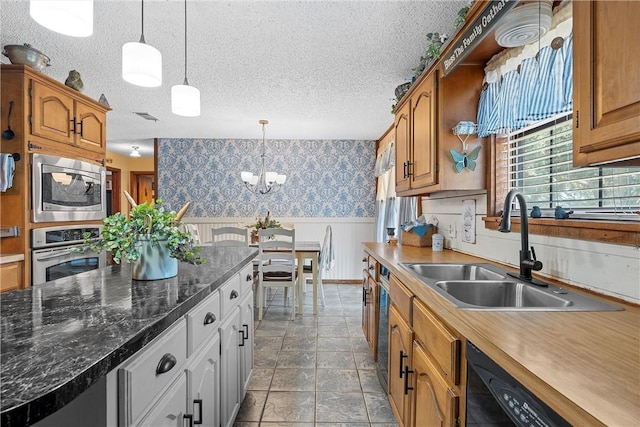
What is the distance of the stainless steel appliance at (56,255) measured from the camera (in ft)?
7.17

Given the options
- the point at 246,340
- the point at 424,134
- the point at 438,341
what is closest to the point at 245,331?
the point at 246,340

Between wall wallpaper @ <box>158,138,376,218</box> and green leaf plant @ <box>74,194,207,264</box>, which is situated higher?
wall wallpaper @ <box>158,138,376,218</box>

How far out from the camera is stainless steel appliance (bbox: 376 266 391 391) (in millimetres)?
1973

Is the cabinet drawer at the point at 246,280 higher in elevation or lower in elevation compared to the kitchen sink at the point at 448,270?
lower

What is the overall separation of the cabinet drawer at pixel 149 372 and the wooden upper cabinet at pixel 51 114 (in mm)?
2219

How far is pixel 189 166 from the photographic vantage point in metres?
5.25

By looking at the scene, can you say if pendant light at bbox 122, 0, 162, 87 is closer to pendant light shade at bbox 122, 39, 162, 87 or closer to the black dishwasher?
pendant light shade at bbox 122, 39, 162, 87

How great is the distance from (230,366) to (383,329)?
3.36ft

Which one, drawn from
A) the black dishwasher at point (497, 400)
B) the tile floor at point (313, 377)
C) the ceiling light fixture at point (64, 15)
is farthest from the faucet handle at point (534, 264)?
the ceiling light fixture at point (64, 15)

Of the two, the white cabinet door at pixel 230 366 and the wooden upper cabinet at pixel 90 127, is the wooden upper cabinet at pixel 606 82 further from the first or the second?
the wooden upper cabinet at pixel 90 127

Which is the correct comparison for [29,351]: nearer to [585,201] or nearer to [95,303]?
[95,303]

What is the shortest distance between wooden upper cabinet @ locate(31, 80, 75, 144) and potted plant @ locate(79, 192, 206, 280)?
1681mm

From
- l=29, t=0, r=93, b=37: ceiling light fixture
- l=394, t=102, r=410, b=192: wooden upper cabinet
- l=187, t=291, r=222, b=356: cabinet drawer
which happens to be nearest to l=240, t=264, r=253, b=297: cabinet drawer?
l=187, t=291, r=222, b=356: cabinet drawer

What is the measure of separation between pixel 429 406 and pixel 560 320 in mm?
581
